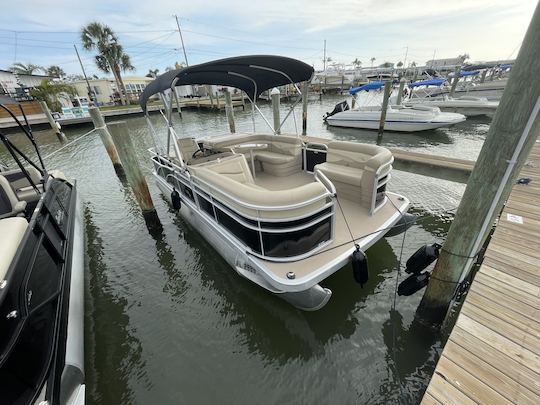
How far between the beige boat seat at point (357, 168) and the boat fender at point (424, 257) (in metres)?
1.02

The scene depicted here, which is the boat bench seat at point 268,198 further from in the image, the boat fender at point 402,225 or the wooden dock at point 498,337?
the wooden dock at point 498,337

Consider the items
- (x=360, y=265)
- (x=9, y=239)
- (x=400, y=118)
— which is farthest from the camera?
(x=400, y=118)

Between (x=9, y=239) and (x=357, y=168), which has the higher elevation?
(x=9, y=239)

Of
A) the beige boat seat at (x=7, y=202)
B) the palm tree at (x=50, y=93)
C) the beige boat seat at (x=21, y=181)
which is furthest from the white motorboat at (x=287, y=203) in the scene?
the palm tree at (x=50, y=93)

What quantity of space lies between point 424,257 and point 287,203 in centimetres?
183

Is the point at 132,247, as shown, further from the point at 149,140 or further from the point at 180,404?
the point at 149,140

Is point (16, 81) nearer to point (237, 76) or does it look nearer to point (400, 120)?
point (237, 76)

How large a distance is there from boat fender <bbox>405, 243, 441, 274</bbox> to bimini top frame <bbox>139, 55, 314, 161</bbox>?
3751 millimetres

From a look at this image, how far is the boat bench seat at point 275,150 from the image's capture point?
18.5 ft

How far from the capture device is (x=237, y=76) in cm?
580

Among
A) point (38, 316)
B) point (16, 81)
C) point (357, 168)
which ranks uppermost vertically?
point (16, 81)

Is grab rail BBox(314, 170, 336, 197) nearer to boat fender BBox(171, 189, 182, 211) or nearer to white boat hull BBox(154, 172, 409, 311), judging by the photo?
white boat hull BBox(154, 172, 409, 311)

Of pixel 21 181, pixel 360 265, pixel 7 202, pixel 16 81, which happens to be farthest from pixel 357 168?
pixel 16 81

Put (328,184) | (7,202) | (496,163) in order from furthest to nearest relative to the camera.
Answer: (7,202), (328,184), (496,163)
